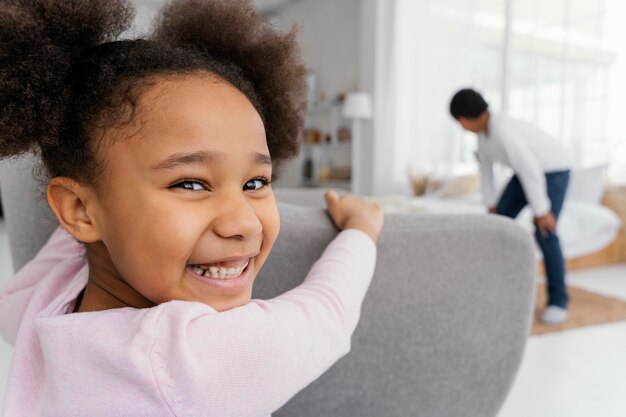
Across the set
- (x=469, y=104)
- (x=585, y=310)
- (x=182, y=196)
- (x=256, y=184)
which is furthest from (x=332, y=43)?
(x=182, y=196)

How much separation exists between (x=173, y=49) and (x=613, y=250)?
410cm

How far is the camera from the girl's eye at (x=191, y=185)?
1.86 feet

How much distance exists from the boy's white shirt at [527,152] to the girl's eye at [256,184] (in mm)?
1970

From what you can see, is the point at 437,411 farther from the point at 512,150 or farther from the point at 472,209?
the point at 472,209

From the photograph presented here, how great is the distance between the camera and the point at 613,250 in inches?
150

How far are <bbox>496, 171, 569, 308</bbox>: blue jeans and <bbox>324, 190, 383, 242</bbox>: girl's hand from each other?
6.22ft

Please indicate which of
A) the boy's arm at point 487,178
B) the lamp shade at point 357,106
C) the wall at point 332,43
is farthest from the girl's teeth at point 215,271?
the wall at point 332,43

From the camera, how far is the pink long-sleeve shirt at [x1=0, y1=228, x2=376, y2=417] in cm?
49

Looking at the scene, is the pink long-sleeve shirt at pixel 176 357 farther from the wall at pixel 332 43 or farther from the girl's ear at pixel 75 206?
the wall at pixel 332 43

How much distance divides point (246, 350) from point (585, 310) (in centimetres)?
260

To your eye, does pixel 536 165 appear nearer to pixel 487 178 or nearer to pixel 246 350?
pixel 487 178

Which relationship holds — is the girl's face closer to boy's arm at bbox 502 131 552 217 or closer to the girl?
the girl

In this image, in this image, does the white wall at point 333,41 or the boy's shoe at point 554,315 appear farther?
the white wall at point 333,41

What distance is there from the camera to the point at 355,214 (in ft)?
2.70
